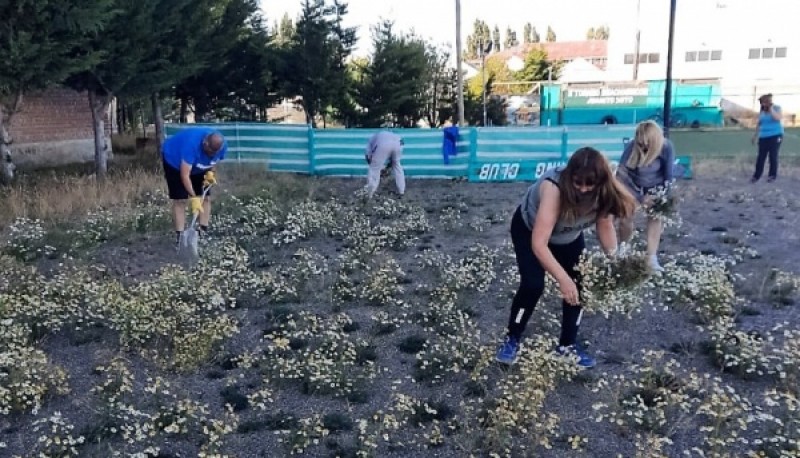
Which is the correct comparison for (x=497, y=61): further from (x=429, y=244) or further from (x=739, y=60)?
(x=429, y=244)

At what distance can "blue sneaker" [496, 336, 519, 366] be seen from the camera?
3943 millimetres

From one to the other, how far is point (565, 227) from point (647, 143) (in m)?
2.13

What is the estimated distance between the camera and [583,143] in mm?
12805

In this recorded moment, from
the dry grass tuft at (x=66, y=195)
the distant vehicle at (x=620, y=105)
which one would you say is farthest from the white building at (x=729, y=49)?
the dry grass tuft at (x=66, y=195)

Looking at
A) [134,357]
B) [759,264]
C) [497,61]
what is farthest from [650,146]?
[497,61]

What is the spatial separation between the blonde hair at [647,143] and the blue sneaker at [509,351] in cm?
220

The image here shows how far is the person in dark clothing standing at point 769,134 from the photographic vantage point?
1055 centimetres

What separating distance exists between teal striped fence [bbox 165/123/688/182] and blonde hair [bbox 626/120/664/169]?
6834 millimetres

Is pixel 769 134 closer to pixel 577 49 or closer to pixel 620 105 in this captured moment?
pixel 620 105

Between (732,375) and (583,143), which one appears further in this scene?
(583,143)

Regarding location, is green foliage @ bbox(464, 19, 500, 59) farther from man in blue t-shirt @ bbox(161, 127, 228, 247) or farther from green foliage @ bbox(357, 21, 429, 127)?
man in blue t-shirt @ bbox(161, 127, 228, 247)

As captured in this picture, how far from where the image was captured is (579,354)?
4062 millimetres

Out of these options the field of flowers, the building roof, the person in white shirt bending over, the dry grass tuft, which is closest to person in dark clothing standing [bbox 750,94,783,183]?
the field of flowers

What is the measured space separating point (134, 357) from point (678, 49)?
46.8m
